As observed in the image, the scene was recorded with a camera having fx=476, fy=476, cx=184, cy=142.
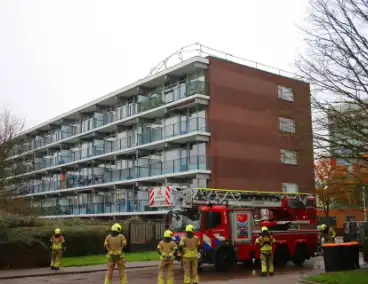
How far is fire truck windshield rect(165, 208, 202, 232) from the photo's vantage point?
17.7 metres

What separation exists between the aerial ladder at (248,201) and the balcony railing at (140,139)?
42.9 ft

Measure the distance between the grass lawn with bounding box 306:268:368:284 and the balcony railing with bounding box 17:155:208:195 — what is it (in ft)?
63.3

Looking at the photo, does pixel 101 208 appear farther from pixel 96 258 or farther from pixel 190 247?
pixel 190 247

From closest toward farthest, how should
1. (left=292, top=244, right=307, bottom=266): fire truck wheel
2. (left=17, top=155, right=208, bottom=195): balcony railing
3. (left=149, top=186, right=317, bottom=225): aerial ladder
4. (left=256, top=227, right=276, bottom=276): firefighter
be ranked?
(left=256, top=227, right=276, bottom=276): firefighter, (left=149, top=186, right=317, bottom=225): aerial ladder, (left=292, top=244, right=307, bottom=266): fire truck wheel, (left=17, top=155, right=208, bottom=195): balcony railing

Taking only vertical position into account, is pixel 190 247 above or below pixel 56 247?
above

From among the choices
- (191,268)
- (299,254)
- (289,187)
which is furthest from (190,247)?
(289,187)

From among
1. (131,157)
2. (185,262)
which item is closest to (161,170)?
(131,157)

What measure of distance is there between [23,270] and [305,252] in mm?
11879

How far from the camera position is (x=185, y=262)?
12969 mm

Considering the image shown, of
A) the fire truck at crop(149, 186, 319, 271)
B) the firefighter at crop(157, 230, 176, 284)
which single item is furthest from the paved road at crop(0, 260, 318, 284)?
the firefighter at crop(157, 230, 176, 284)

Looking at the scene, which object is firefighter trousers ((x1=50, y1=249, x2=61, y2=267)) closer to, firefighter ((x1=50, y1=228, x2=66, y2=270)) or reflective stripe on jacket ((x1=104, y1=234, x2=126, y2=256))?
firefighter ((x1=50, y1=228, x2=66, y2=270))

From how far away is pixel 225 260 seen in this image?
1786cm

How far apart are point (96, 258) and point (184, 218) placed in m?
7.15

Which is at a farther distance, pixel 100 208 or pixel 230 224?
pixel 100 208
